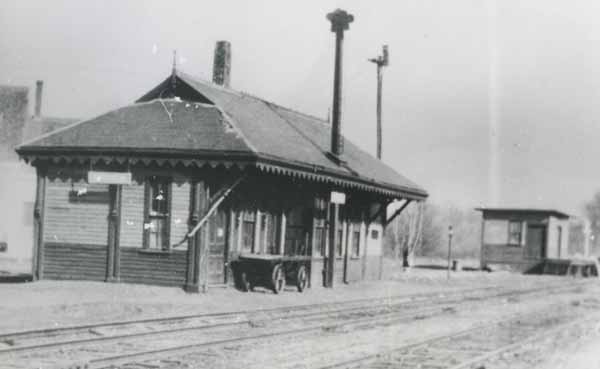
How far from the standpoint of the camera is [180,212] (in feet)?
61.3

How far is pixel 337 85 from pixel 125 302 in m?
10.8

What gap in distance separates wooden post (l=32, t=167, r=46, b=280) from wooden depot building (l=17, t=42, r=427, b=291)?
2 cm

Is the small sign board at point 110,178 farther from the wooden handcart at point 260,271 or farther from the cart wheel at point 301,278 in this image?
the cart wheel at point 301,278

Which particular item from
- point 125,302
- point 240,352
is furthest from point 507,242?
point 240,352

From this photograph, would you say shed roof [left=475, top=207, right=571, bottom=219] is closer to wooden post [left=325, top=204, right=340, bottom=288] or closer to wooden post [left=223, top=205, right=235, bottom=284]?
wooden post [left=325, top=204, right=340, bottom=288]

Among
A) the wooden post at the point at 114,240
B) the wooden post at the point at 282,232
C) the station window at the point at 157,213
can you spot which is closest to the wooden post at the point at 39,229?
the wooden post at the point at 114,240

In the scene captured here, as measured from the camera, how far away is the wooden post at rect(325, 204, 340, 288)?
→ 2320 centimetres

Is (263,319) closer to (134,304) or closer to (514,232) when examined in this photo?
(134,304)

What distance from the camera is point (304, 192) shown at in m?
22.3

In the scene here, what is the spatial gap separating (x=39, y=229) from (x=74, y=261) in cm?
119

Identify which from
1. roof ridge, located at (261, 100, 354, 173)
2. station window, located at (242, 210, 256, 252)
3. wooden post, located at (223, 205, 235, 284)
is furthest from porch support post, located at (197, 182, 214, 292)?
roof ridge, located at (261, 100, 354, 173)

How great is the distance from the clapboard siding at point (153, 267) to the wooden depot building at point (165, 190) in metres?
0.02

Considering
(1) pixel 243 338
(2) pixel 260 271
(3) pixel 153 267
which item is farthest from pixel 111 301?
(2) pixel 260 271

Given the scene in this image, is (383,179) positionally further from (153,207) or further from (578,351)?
(578,351)
